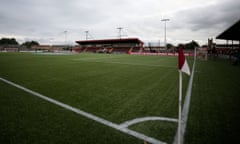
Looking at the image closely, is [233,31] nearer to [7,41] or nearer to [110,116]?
[110,116]

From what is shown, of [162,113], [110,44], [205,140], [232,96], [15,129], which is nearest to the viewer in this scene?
[205,140]

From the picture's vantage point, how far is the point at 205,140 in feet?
7.22

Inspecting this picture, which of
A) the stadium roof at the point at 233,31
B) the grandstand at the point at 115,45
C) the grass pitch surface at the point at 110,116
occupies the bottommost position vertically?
the grass pitch surface at the point at 110,116

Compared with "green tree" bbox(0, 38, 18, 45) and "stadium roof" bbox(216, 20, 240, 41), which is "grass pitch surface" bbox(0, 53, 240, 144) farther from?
"green tree" bbox(0, 38, 18, 45)

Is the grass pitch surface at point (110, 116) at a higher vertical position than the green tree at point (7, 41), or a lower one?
lower

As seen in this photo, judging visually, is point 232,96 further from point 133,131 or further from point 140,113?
point 133,131

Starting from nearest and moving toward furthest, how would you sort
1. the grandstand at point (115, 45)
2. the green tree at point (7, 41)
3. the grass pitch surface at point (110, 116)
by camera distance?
1. the grass pitch surface at point (110, 116)
2. the grandstand at point (115, 45)
3. the green tree at point (7, 41)

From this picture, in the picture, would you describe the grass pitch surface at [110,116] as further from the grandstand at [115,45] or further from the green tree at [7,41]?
the green tree at [7,41]

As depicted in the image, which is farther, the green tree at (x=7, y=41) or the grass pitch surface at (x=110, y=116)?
the green tree at (x=7, y=41)

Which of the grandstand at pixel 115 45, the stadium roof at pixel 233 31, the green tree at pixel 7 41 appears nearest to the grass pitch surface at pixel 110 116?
the stadium roof at pixel 233 31

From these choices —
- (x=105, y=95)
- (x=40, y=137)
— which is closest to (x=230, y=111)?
(x=105, y=95)

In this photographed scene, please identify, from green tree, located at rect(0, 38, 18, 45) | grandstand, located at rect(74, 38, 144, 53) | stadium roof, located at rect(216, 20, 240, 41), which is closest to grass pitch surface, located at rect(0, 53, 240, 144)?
stadium roof, located at rect(216, 20, 240, 41)

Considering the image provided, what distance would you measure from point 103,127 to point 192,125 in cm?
168

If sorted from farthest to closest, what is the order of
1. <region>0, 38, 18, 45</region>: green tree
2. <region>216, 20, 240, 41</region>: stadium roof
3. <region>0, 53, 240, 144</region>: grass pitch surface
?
<region>0, 38, 18, 45</region>: green tree, <region>216, 20, 240, 41</region>: stadium roof, <region>0, 53, 240, 144</region>: grass pitch surface
